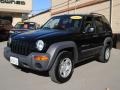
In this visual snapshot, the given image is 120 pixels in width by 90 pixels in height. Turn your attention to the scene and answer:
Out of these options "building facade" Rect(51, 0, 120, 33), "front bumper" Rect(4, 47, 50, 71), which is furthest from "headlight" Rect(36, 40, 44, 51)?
"building facade" Rect(51, 0, 120, 33)

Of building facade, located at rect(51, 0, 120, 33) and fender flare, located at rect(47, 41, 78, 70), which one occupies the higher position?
building facade, located at rect(51, 0, 120, 33)

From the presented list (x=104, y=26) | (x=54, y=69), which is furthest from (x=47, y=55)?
(x=104, y=26)

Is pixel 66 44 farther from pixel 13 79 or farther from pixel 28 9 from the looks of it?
pixel 28 9

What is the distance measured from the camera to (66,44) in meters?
5.80

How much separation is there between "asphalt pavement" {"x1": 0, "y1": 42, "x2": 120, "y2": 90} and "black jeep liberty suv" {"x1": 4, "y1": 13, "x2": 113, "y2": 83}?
31 centimetres

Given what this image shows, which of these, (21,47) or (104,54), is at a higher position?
(21,47)

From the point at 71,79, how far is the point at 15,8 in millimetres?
21676

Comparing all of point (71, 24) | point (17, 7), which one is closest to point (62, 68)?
point (71, 24)

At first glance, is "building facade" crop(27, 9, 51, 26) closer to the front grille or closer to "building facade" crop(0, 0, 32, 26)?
"building facade" crop(0, 0, 32, 26)

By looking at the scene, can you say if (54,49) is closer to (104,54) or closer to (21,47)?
(21,47)

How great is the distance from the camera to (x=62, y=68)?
5816mm

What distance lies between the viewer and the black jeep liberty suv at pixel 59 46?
546 cm

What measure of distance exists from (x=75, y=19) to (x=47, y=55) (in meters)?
1.99

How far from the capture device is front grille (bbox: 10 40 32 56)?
223 inches
